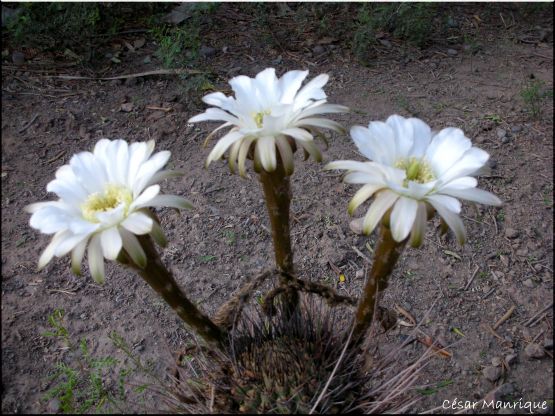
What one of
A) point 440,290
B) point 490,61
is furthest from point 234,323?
point 490,61

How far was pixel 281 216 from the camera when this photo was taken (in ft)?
3.37

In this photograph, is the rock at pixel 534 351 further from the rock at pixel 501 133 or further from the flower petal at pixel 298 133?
the flower petal at pixel 298 133

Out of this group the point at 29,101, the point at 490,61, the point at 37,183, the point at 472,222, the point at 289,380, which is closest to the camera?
the point at 289,380

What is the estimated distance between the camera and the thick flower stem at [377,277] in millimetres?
903

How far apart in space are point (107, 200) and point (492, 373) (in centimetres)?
120

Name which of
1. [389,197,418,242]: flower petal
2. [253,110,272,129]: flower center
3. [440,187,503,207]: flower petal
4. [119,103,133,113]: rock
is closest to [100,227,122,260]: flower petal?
[253,110,272,129]: flower center

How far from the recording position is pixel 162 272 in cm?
93

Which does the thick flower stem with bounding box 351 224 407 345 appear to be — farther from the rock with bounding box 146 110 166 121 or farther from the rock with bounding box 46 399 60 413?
the rock with bounding box 146 110 166 121

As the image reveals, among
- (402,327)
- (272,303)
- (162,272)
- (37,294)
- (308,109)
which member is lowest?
(402,327)

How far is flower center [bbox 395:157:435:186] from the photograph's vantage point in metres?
0.88

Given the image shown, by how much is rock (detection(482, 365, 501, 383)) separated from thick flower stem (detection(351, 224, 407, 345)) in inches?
22.6

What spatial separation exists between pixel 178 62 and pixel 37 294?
1.25 m

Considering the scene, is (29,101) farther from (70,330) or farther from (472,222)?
(472,222)

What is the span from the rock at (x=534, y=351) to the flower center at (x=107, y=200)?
1.28 m
